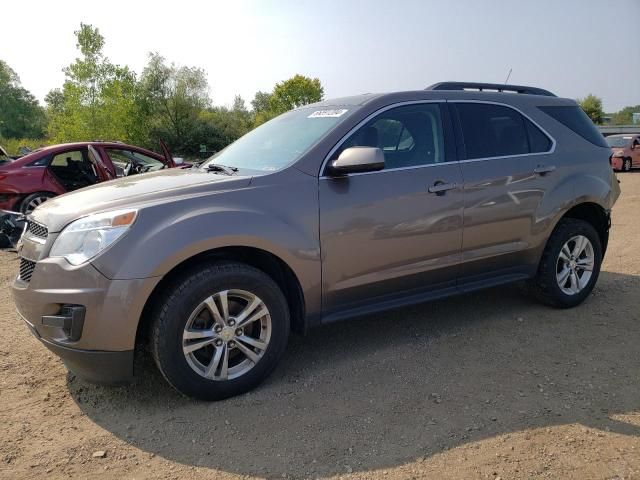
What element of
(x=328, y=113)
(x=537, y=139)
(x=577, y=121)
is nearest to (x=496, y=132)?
(x=537, y=139)

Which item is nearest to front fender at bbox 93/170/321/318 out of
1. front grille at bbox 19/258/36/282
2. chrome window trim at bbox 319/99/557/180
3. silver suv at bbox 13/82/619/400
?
silver suv at bbox 13/82/619/400

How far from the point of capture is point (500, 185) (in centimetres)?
385

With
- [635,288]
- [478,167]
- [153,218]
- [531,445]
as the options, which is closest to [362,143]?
[478,167]

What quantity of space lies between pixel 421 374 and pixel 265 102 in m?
81.5

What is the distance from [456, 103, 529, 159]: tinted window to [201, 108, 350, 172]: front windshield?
1019mm

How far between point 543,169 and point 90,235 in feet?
11.2

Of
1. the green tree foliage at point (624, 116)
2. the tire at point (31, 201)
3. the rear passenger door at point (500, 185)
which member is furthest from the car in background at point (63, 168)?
the green tree foliage at point (624, 116)

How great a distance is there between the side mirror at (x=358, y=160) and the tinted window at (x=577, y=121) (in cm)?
205

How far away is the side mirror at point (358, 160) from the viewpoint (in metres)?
3.10

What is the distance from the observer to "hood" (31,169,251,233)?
2.85 meters

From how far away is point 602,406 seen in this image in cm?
288

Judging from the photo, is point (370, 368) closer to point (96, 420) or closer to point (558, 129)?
point (96, 420)

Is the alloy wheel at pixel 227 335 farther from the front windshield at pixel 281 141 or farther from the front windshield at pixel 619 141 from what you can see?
Result: the front windshield at pixel 619 141

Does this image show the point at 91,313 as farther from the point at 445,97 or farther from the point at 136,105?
the point at 136,105
